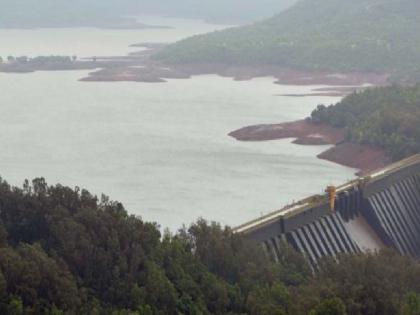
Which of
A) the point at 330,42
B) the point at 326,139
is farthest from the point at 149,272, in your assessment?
the point at 330,42

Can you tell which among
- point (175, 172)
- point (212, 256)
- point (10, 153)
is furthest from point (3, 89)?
point (212, 256)

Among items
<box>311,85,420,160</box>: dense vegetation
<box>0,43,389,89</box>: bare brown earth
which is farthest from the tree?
<box>0,43,389,89</box>: bare brown earth

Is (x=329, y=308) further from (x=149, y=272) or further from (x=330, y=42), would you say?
(x=330, y=42)

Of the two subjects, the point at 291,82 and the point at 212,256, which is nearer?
the point at 212,256

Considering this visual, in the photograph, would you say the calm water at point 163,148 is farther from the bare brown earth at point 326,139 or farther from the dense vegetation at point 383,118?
the dense vegetation at point 383,118

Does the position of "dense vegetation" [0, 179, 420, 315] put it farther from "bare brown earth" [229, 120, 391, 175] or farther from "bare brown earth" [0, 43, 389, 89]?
"bare brown earth" [0, 43, 389, 89]

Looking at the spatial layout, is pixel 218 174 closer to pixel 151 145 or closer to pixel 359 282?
pixel 151 145
